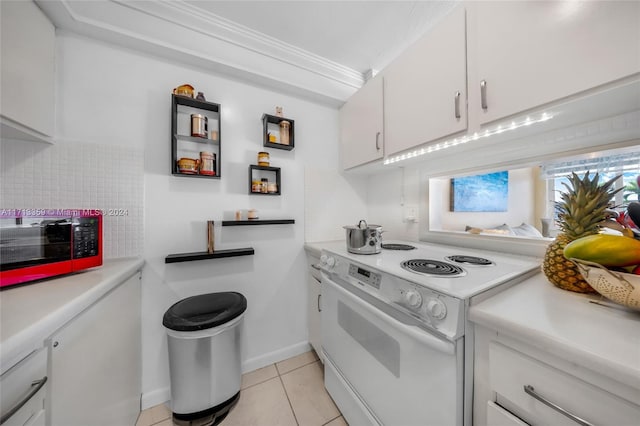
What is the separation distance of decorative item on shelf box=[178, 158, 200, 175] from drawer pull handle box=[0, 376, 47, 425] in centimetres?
103

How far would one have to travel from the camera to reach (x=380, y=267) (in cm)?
88

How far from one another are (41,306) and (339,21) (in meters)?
1.98

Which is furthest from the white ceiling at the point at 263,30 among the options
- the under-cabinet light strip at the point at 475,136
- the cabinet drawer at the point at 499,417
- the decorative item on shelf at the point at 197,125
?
the cabinet drawer at the point at 499,417

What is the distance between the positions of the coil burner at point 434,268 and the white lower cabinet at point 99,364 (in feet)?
3.90

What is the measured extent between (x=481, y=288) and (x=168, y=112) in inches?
73.9

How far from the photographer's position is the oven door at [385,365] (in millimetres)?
638

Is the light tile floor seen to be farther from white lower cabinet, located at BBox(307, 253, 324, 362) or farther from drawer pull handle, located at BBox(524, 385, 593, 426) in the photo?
drawer pull handle, located at BBox(524, 385, 593, 426)

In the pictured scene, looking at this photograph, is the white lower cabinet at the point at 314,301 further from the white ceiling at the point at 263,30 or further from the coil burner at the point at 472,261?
the white ceiling at the point at 263,30

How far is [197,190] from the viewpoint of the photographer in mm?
1415

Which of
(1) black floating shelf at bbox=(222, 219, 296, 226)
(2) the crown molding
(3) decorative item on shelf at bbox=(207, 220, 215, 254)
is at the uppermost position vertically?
(2) the crown molding

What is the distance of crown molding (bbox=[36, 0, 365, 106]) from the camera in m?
1.12

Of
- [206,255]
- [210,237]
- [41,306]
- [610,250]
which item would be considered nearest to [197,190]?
[210,237]

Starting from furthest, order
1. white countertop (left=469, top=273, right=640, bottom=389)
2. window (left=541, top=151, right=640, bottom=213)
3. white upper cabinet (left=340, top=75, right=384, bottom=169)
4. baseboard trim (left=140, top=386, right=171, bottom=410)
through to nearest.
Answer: white upper cabinet (left=340, top=75, right=384, bottom=169), baseboard trim (left=140, top=386, right=171, bottom=410), window (left=541, top=151, right=640, bottom=213), white countertop (left=469, top=273, right=640, bottom=389)

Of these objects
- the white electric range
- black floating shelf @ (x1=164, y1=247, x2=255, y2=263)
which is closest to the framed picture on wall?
the white electric range
